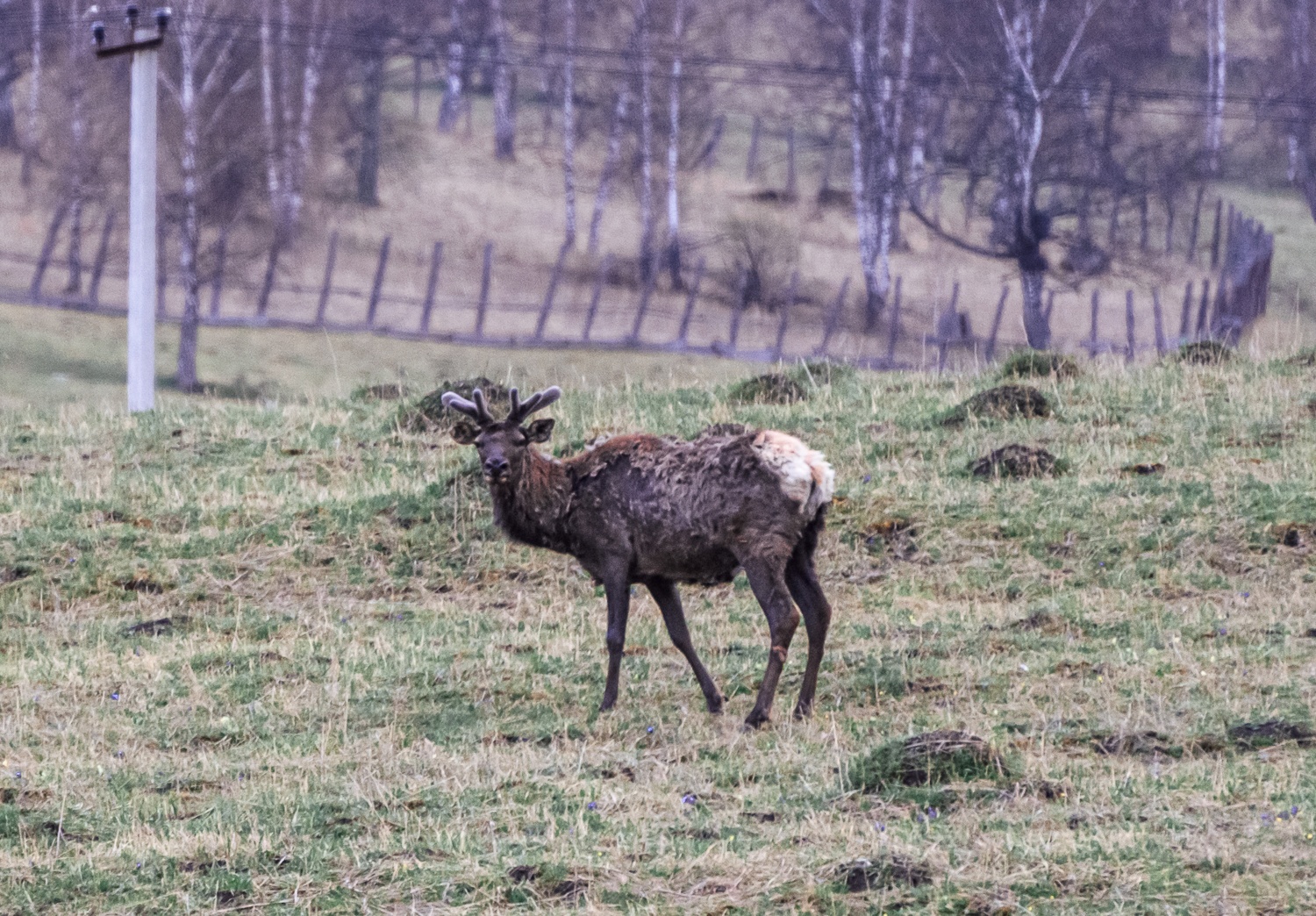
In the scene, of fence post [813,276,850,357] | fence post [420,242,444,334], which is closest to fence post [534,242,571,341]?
fence post [420,242,444,334]

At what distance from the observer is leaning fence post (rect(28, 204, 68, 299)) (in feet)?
152

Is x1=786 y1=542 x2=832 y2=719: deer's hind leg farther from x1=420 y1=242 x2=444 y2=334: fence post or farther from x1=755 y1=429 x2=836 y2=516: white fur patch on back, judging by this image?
x1=420 y1=242 x2=444 y2=334: fence post

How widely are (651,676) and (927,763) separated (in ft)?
9.65

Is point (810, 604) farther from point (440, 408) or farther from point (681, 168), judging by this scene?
point (681, 168)

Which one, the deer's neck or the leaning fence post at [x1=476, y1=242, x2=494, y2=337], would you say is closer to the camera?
the deer's neck

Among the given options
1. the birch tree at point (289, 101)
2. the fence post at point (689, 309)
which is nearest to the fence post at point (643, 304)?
the fence post at point (689, 309)

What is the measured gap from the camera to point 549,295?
45438mm

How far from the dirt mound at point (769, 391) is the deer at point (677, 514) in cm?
659

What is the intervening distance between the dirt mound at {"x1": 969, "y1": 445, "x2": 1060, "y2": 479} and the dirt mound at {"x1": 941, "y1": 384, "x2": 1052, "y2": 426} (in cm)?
143

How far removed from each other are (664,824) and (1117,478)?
754 cm

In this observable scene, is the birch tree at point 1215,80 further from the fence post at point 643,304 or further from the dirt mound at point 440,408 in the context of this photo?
the dirt mound at point 440,408

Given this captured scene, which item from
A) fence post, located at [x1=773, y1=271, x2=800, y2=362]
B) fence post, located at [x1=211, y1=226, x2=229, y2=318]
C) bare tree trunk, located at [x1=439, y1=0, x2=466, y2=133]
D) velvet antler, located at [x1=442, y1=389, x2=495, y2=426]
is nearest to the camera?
velvet antler, located at [x1=442, y1=389, x2=495, y2=426]

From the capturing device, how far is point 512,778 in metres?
8.29

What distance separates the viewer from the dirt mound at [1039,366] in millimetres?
17734
